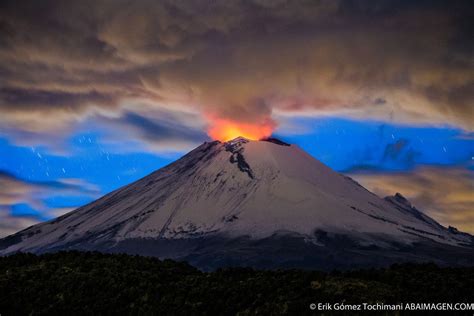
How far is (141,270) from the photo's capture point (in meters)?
61.4

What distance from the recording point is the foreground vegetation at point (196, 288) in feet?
154

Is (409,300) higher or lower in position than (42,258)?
lower

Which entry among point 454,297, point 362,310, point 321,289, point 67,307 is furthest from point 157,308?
point 454,297

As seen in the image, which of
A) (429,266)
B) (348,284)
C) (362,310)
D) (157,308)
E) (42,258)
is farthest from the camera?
(42,258)

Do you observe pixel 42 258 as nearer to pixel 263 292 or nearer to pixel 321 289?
pixel 263 292

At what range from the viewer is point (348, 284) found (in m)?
47.9

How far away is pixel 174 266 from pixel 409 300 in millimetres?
25219

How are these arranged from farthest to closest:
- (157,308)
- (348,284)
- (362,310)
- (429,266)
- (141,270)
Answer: (141,270) < (429,266) < (157,308) < (348,284) < (362,310)

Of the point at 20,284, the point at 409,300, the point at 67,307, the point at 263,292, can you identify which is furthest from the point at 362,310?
the point at 20,284

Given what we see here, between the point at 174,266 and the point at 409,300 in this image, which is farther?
the point at 174,266

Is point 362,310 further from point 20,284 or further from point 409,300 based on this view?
point 20,284

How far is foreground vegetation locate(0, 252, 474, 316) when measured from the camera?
1848 inches

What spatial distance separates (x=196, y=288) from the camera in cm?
5266

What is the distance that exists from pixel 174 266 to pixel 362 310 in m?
24.5
